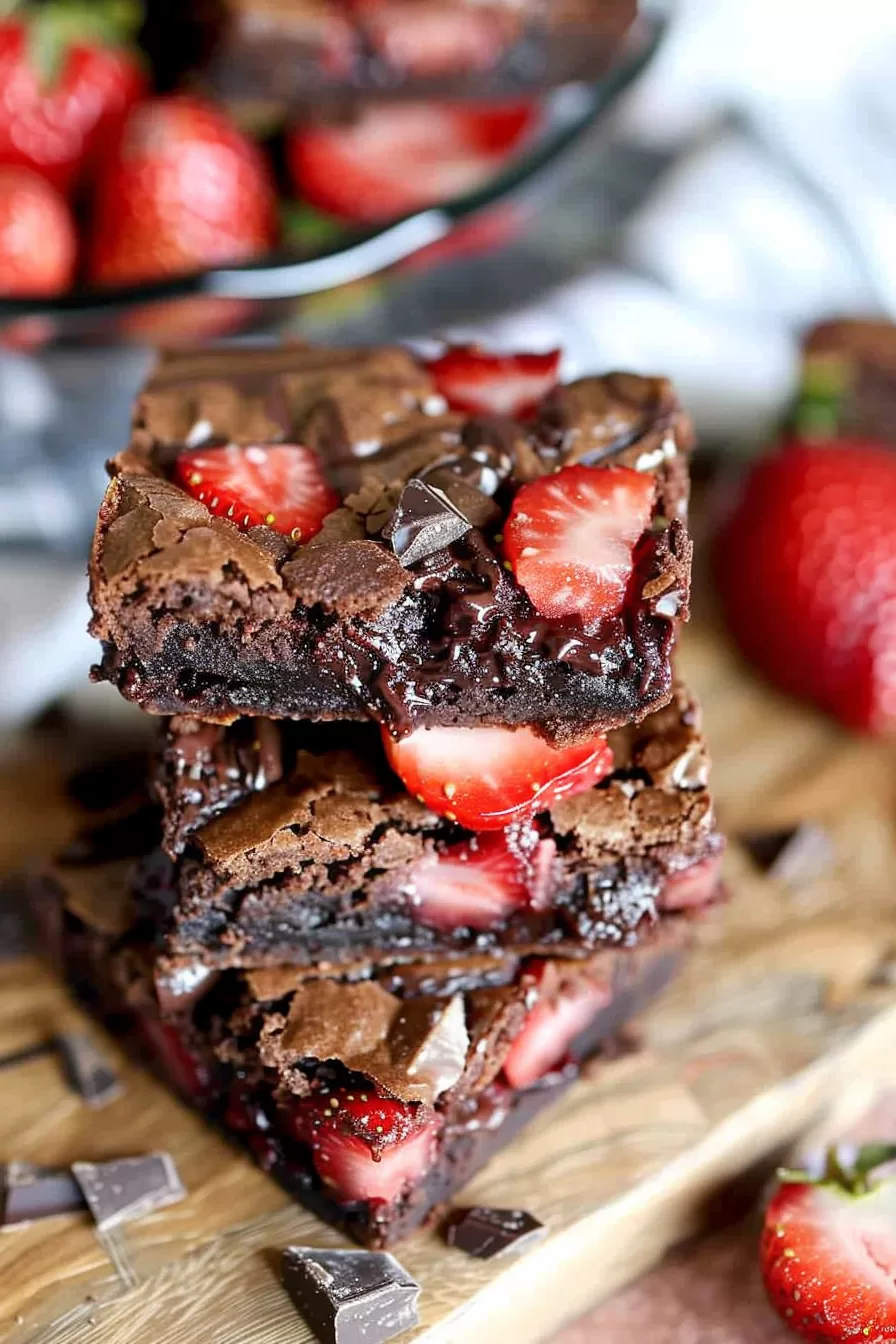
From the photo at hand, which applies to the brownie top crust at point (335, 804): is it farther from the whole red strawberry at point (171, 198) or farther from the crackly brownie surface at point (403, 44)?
the crackly brownie surface at point (403, 44)

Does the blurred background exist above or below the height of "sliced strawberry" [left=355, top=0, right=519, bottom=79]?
below

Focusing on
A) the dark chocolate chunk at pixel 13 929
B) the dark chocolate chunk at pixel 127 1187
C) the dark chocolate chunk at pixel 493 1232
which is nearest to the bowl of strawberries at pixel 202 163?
the dark chocolate chunk at pixel 13 929

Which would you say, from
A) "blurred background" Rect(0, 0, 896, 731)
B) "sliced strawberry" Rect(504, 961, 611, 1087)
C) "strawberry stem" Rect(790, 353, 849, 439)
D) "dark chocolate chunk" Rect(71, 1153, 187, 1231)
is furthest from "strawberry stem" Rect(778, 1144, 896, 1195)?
"strawberry stem" Rect(790, 353, 849, 439)

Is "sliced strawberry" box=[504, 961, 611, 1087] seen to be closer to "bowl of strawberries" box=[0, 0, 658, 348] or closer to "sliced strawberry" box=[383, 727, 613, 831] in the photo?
"sliced strawberry" box=[383, 727, 613, 831]

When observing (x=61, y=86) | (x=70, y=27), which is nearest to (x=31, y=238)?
(x=61, y=86)

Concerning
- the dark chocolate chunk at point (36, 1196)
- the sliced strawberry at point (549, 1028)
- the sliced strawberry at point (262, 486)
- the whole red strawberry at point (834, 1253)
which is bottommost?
the whole red strawberry at point (834, 1253)

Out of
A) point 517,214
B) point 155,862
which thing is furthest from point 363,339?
point 155,862

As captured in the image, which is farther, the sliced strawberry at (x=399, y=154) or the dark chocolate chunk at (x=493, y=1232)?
the sliced strawberry at (x=399, y=154)
